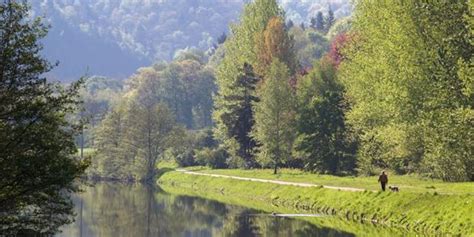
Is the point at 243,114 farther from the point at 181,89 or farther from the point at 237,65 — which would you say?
the point at 181,89

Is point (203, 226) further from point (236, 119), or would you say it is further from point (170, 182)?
point (170, 182)

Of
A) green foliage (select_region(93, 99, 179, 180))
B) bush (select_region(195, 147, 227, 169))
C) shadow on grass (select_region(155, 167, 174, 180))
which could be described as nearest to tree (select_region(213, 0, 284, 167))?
bush (select_region(195, 147, 227, 169))

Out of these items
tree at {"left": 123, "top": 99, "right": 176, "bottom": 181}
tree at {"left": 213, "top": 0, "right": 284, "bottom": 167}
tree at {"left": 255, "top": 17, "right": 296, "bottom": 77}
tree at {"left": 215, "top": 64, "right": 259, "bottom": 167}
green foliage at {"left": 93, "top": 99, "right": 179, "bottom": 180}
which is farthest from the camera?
green foliage at {"left": 93, "top": 99, "right": 179, "bottom": 180}

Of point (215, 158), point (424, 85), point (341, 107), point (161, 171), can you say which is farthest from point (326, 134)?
point (161, 171)

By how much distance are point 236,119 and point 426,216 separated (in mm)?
56651

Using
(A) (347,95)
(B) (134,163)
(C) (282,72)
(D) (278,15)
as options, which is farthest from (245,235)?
(B) (134,163)

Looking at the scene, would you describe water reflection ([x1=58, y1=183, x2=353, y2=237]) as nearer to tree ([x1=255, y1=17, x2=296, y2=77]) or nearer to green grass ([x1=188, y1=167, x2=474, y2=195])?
green grass ([x1=188, y1=167, x2=474, y2=195])

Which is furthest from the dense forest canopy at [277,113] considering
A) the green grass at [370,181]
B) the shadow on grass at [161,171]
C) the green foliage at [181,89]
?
the green foliage at [181,89]

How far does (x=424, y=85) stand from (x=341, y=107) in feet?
85.2

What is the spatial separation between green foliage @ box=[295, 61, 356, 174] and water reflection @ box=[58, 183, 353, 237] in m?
13.4

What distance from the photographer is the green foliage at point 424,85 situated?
49.7 m

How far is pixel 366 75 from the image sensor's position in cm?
6266

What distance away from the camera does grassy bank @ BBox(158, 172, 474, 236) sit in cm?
3925

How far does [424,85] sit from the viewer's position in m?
52.3
